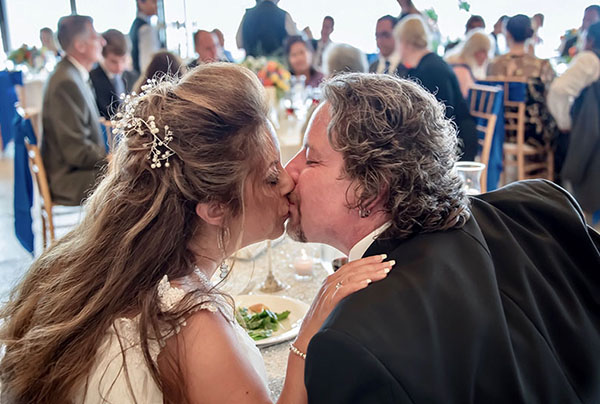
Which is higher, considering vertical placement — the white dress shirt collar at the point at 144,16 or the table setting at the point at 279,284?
the white dress shirt collar at the point at 144,16

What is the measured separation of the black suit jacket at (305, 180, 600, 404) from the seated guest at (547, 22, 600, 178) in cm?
358

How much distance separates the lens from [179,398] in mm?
940

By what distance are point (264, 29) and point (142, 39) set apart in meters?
1.50

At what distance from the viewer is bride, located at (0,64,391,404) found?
94 centimetres

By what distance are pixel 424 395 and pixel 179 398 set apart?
1.39ft

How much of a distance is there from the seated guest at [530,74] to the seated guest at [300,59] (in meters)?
1.68

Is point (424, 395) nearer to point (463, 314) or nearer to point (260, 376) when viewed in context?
point (463, 314)

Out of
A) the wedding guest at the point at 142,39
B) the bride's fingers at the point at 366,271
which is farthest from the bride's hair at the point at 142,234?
the wedding guest at the point at 142,39

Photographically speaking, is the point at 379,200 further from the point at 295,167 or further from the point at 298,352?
the point at 298,352

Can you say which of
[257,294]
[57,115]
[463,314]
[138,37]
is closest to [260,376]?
[463,314]

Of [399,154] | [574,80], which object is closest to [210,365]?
[399,154]

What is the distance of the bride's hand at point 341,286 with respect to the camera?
886 millimetres

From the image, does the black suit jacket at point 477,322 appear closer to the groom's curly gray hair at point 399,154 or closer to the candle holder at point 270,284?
the groom's curly gray hair at point 399,154

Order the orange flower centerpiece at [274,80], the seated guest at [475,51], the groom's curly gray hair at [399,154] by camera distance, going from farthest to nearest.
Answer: the seated guest at [475,51] → the orange flower centerpiece at [274,80] → the groom's curly gray hair at [399,154]
